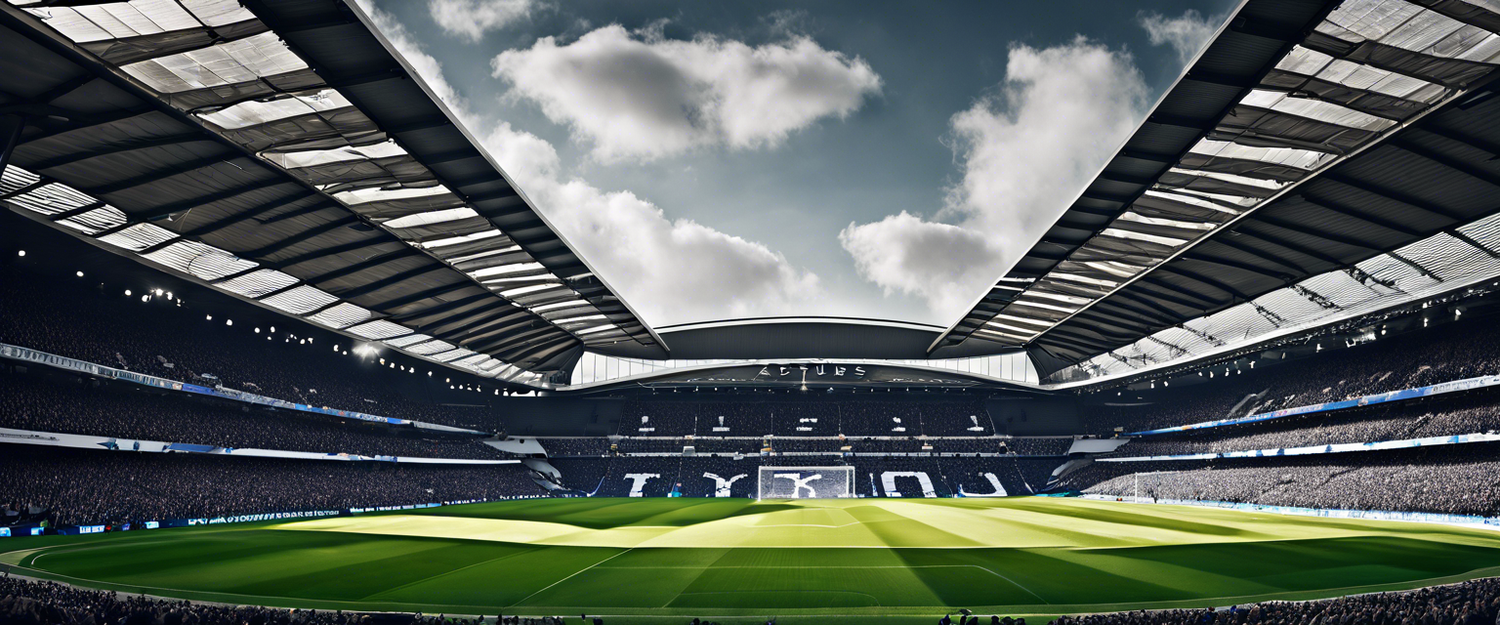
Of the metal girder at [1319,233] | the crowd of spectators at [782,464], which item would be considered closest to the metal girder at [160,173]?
the metal girder at [1319,233]

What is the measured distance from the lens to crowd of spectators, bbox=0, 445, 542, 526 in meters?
33.0

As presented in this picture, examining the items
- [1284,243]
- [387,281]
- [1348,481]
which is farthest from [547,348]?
[1348,481]

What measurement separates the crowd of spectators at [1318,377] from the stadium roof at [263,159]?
47.4 m

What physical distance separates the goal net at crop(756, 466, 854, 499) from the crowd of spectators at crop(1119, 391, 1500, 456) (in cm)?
2836

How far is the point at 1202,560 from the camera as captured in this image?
22.3 meters

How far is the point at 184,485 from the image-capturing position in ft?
132

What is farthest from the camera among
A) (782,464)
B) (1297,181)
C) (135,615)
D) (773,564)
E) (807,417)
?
(807,417)

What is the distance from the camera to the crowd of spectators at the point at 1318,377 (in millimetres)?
41031

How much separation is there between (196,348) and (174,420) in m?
5.36

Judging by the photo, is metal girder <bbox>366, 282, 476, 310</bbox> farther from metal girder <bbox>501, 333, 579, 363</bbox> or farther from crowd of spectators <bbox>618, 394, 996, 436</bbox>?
crowd of spectators <bbox>618, 394, 996, 436</bbox>

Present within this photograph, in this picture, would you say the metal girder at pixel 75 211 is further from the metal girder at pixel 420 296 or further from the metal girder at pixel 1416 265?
the metal girder at pixel 1416 265

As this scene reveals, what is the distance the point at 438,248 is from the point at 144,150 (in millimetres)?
12890

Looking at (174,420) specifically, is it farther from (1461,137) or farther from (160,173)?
(1461,137)

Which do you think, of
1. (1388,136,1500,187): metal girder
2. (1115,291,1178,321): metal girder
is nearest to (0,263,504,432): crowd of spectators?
(1115,291,1178,321): metal girder
